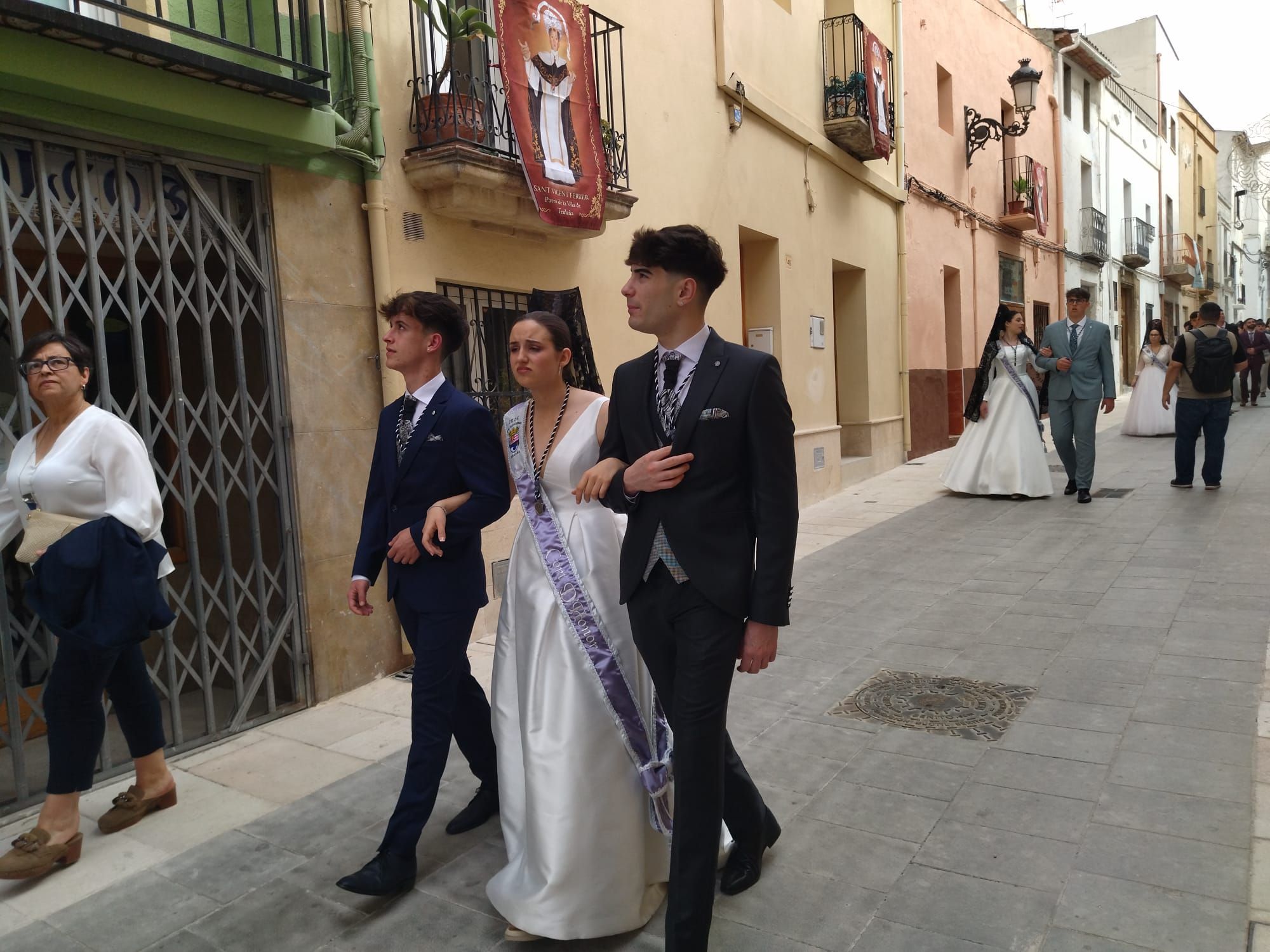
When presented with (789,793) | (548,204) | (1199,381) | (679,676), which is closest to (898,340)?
(1199,381)

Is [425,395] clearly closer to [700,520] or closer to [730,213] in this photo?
[700,520]

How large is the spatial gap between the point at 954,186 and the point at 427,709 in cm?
1493

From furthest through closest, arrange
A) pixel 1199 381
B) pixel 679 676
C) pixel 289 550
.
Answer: pixel 1199 381 < pixel 289 550 < pixel 679 676

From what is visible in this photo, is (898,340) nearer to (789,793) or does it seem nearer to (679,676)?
(789,793)

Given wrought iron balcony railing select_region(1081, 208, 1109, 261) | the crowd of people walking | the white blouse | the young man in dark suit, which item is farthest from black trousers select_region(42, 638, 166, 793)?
wrought iron balcony railing select_region(1081, 208, 1109, 261)

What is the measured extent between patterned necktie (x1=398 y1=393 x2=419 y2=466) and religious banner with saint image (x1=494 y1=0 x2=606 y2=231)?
2950 millimetres

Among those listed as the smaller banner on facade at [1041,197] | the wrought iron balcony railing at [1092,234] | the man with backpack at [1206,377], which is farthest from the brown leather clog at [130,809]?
the wrought iron balcony railing at [1092,234]

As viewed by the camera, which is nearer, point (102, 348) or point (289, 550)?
point (102, 348)

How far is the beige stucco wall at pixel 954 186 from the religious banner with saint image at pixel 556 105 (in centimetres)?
855

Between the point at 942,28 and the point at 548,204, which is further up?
the point at 942,28

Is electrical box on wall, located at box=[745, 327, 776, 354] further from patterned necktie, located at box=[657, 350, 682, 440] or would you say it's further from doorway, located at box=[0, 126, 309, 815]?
patterned necktie, located at box=[657, 350, 682, 440]

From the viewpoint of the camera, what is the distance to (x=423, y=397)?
322 cm

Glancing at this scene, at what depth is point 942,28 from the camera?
14.9 m

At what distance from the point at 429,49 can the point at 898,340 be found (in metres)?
9.34
